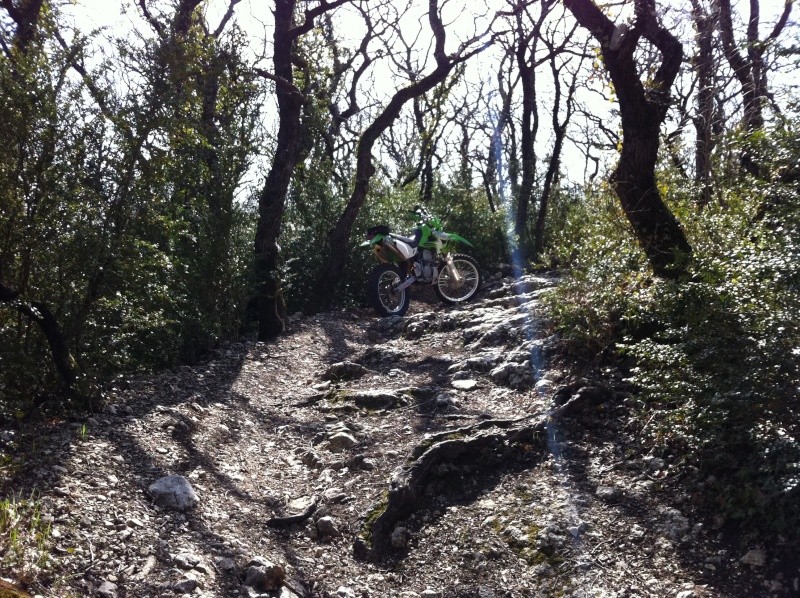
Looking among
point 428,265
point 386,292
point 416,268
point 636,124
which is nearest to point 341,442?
point 636,124

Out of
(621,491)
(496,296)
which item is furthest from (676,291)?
(496,296)

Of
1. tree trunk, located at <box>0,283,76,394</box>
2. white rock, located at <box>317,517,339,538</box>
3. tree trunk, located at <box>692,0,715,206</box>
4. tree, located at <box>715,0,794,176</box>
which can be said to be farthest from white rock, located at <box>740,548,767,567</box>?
tree trunk, located at <box>0,283,76,394</box>

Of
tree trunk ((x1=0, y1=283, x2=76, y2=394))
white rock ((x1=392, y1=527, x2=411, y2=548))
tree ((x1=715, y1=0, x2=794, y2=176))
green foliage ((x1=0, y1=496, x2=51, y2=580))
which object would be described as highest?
tree ((x1=715, y1=0, x2=794, y2=176))

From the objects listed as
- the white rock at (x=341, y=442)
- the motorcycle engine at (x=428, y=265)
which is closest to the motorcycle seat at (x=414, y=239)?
the motorcycle engine at (x=428, y=265)

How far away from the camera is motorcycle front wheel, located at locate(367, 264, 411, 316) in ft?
32.9

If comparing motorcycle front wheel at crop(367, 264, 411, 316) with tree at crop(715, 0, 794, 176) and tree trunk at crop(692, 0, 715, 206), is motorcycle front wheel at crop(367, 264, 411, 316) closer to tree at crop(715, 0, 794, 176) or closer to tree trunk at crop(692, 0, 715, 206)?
tree trunk at crop(692, 0, 715, 206)

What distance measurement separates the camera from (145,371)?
20.7ft

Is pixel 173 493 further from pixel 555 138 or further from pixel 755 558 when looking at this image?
pixel 555 138

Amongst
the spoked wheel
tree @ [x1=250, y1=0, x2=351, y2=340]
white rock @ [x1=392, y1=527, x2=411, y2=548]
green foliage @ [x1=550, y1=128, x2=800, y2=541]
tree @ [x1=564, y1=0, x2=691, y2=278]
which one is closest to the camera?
green foliage @ [x1=550, y1=128, x2=800, y2=541]

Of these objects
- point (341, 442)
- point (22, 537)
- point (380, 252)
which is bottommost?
point (341, 442)

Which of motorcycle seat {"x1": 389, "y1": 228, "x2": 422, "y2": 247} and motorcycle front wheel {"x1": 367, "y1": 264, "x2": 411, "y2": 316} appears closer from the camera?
motorcycle front wheel {"x1": 367, "y1": 264, "x2": 411, "y2": 316}

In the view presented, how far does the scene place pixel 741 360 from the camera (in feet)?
11.5

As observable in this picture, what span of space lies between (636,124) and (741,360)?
9.32 ft

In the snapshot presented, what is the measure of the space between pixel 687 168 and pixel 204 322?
5923mm
